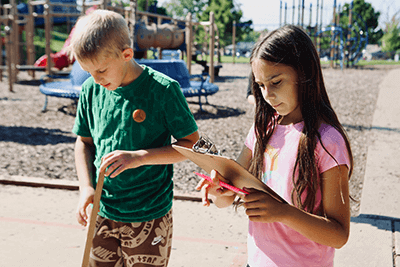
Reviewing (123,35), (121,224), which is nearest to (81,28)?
(123,35)

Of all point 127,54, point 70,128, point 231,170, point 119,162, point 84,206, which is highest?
point 127,54

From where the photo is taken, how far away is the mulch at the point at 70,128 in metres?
5.14

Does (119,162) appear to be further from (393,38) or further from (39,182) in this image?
(393,38)

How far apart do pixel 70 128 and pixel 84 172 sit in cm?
623

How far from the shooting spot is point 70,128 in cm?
778

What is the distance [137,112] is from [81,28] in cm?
→ 38

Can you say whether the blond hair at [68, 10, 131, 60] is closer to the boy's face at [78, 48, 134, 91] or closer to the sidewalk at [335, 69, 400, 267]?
the boy's face at [78, 48, 134, 91]

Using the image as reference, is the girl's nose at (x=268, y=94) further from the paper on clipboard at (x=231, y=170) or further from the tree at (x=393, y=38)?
the tree at (x=393, y=38)

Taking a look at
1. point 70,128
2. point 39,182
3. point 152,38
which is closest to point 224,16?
point 152,38

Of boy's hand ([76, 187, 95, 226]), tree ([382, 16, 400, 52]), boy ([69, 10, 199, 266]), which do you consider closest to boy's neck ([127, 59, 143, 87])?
boy ([69, 10, 199, 266])

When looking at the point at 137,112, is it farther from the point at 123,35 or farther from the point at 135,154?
the point at 123,35

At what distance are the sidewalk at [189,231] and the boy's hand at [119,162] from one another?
1.53 m

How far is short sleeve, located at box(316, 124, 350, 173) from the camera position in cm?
124

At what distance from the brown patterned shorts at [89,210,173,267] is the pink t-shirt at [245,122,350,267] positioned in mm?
512
